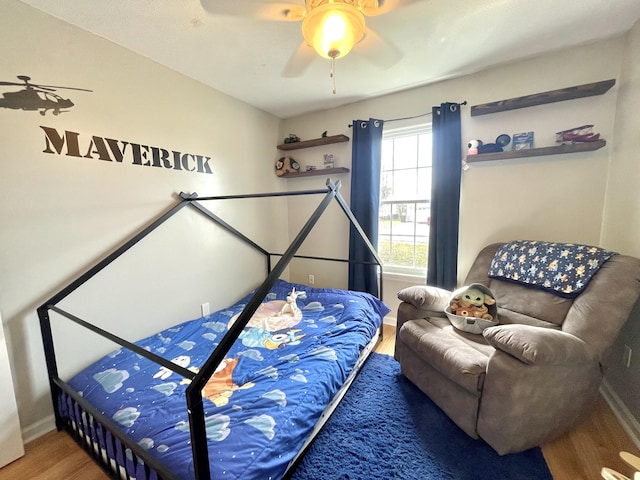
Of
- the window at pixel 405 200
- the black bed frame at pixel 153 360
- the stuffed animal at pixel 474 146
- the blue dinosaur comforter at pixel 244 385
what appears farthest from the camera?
the window at pixel 405 200

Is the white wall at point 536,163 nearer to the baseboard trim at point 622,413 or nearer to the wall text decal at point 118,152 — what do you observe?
the baseboard trim at point 622,413

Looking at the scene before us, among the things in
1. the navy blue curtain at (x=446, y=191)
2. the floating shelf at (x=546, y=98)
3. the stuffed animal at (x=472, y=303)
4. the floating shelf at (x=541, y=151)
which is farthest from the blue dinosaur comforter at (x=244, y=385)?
the floating shelf at (x=546, y=98)

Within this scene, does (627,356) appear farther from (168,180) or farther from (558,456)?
(168,180)

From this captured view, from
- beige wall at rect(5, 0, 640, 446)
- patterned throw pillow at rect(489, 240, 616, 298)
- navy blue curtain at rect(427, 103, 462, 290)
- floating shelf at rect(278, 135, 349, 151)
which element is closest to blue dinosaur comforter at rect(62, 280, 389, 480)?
beige wall at rect(5, 0, 640, 446)

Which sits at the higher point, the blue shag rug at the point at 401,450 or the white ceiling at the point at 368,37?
the white ceiling at the point at 368,37

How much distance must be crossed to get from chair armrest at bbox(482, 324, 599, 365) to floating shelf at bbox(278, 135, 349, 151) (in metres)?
2.36

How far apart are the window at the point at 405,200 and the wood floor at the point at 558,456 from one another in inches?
61.7

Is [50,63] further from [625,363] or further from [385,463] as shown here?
[625,363]

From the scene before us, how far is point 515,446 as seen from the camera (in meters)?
1.33

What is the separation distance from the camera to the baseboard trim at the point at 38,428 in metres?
1.50

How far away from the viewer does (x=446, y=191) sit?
2463 millimetres

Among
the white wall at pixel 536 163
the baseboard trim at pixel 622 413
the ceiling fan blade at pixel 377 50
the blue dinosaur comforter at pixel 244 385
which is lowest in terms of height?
the baseboard trim at pixel 622 413

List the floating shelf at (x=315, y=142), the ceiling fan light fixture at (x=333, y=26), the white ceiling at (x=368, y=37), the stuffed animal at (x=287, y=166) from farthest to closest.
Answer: the stuffed animal at (x=287, y=166)
the floating shelf at (x=315, y=142)
the white ceiling at (x=368, y=37)
the ceiling fan light fixture at (x=333, y=26)

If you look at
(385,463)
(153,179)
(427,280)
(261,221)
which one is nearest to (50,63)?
(153,179)
